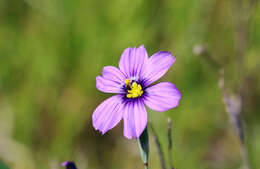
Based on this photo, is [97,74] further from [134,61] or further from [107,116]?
[107,116]

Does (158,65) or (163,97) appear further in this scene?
(158,65)

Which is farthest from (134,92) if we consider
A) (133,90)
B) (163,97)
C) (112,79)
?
(163,97)

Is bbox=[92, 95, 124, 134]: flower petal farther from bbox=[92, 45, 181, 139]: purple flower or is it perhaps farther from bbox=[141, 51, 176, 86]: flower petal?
bbox=[141, 51, 176, 86]: flower petal

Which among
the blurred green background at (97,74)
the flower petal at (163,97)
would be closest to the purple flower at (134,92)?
the flower petal at (163,97)

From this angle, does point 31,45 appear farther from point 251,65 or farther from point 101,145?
point 251,65

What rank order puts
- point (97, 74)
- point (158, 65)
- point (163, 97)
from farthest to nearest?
1. point (97, 74)
2. point (158, 65)
3. point (163, 97)

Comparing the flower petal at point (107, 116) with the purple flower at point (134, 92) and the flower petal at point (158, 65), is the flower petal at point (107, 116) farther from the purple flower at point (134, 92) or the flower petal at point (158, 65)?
the flower petal at point (158, 65)

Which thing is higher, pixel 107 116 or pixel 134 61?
pixel 134 61

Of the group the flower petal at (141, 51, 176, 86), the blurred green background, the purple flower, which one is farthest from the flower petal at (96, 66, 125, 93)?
the blurred green background
